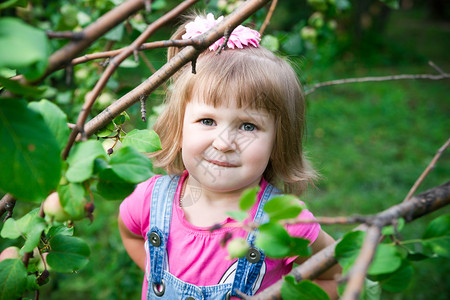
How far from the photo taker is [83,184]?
54cm

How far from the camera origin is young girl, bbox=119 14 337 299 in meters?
0.97

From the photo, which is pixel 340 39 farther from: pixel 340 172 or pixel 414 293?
pixel 414 293

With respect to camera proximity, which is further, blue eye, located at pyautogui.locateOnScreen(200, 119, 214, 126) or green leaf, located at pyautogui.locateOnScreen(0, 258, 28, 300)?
blue eye, located at pyautogui.locateOnScreen(200, 119, 214, 126)

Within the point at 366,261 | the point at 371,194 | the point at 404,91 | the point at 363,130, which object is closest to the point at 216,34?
the point at 366,261

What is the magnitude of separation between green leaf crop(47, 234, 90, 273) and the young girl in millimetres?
414

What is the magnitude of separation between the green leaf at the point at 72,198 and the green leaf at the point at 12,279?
15cm

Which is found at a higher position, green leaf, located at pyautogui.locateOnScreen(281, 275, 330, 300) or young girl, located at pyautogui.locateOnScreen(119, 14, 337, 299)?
green leaf, located at pyautogui.locateOnScreen(281, 275, 330, 300)

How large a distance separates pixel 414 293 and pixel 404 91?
149 inches

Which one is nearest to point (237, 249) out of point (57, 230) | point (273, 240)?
point (273, 240)

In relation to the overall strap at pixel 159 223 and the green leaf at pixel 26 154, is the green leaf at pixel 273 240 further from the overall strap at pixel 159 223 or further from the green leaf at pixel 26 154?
the overall strap at pixel 159 223

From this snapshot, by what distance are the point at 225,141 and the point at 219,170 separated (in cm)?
8

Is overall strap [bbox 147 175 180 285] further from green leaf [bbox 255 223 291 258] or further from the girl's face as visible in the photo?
green leaf [bbox 255 223 291 258]

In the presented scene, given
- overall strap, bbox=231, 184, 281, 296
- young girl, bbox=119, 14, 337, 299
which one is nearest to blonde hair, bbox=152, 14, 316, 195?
young girl, bbox=119, 14, 337, 299

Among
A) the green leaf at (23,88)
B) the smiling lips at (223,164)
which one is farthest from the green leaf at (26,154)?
the smiling lips at (223,164)
